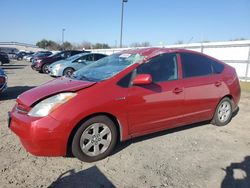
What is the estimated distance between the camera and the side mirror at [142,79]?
14.1 feet

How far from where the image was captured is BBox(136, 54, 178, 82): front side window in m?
4.66

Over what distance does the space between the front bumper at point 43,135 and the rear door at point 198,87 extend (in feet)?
7.79

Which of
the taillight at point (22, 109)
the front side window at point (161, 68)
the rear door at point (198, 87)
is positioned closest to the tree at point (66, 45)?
the rear door at point (198, 87)

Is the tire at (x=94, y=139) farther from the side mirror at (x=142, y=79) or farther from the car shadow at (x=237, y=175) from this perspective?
the car shadow at (x=237, y=175)

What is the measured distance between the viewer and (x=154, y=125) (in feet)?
15.5

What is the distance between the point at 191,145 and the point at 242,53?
12.6 meters

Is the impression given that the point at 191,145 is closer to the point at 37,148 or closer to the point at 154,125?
the point at 154,125

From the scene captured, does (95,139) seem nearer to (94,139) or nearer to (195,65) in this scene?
(94,139)

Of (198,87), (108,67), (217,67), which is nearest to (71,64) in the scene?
(217,67)

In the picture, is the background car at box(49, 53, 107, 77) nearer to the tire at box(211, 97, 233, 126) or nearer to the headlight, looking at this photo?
the tire at box(211, 97, 233, 126)

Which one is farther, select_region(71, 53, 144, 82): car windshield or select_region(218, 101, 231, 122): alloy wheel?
select_region(218, 101, 231, 122): alloy wheel

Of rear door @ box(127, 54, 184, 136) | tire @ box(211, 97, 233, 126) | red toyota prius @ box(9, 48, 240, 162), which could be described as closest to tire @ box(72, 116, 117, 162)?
red toyota prius @ box(9, 48, 240, 162)

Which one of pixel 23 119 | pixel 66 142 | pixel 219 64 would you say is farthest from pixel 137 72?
pixel 219 64

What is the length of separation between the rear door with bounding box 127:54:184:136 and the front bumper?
44.1 inches
